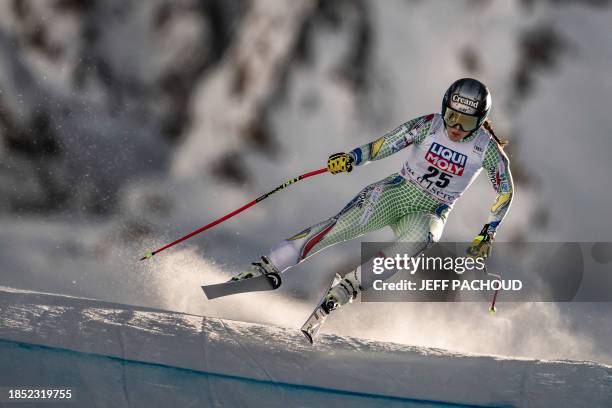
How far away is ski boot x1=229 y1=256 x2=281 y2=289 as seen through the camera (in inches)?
275

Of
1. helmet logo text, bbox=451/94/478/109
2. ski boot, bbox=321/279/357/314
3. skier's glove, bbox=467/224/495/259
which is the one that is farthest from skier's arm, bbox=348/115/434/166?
ski boot, bbox=321/279/357/314

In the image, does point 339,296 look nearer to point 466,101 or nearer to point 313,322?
point 313,322

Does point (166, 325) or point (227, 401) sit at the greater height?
point (166, 325)

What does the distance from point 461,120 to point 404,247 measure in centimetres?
137

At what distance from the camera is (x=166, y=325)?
22.9 feet

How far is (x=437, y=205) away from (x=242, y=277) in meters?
2.18

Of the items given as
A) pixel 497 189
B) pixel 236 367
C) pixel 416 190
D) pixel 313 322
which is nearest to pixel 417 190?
pixel 416 190

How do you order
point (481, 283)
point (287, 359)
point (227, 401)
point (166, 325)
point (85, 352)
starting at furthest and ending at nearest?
point (481, 283), point (166, 325), point (287, 359), point (85, 352), point (227, 401)

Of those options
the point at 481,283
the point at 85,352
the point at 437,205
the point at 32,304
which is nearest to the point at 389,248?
the point at 437,205

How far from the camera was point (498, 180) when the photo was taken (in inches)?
276

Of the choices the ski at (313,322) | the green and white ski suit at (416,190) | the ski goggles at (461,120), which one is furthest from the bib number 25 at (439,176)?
the ski at (313,322)

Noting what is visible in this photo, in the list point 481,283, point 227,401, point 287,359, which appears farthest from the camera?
point 481,283

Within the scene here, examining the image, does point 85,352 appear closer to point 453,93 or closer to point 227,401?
point 227,401

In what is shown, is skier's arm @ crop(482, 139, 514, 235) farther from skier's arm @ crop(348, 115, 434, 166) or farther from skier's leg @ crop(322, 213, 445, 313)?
skier's arm @ crop(348, 115, 434, 166)
